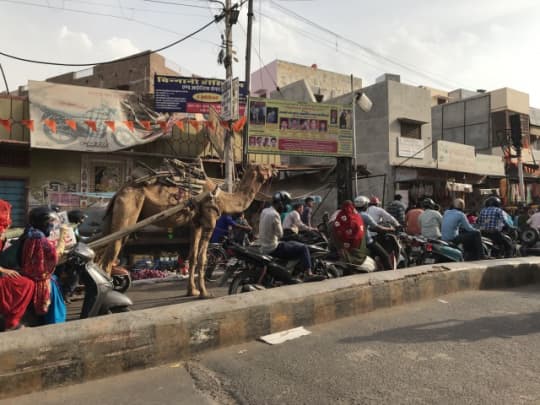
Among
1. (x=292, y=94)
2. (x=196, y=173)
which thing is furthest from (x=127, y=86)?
(x=196, y=173)

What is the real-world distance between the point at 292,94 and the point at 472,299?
1812cm

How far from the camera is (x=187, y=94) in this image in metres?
15.7

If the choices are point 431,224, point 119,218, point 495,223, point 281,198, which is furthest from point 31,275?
point 495,223

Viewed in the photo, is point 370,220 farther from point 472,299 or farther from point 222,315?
point 222,315

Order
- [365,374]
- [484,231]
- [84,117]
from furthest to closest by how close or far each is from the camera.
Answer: [84,117] → [484,231] → [365,374]

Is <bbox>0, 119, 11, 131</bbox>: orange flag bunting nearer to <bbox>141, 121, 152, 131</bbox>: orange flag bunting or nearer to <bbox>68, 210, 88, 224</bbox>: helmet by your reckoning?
<bbox>141, 121, 152, 131</bbox>: orange flag bunting

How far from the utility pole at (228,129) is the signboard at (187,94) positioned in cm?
293

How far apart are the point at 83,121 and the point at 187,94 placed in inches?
149

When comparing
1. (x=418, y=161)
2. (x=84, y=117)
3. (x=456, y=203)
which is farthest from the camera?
(x=418, y=161)

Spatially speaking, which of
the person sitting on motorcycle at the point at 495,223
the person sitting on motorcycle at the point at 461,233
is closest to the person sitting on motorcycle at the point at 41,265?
the person sitting on motorcycle at the point at 461,233

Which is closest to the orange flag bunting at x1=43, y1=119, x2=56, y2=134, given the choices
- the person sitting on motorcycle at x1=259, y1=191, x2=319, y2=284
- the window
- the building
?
the person sitting on motorcycle at x1=259, y1=191, x2=319, y2=284

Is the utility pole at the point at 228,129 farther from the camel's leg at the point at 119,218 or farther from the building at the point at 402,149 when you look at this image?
the building at the point at 402,149

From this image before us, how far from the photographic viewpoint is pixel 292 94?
75.0ft

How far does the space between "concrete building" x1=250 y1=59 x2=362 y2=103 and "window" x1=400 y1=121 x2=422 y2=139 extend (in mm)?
9538
